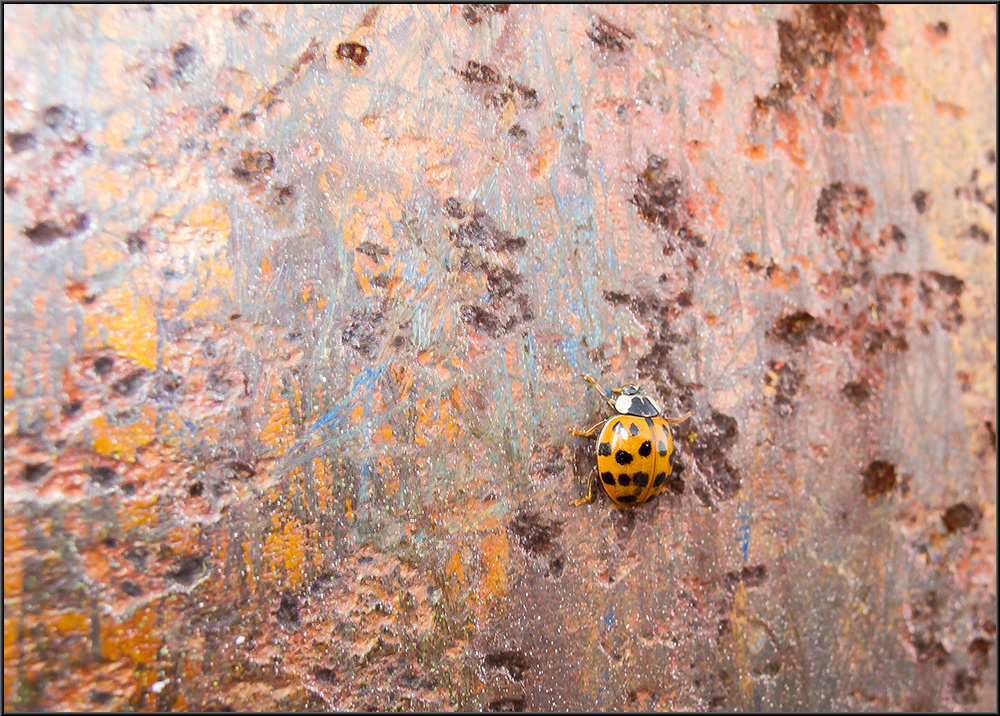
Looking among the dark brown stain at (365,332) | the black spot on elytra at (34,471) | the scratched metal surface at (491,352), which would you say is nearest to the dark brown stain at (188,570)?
the scratched metal surface at (491,352)

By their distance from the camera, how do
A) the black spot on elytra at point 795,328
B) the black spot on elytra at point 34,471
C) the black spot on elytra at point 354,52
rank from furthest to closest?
1. the black spot on elytra at point 795,328
2. the black spot on elytra at point 354,52
3. the black spot on elytra at point 34,471

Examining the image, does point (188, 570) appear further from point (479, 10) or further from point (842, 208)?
point (842, 208)

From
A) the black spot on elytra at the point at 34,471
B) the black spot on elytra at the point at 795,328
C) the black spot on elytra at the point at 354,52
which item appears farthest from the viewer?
the black spot on elytra at the point at 795,328

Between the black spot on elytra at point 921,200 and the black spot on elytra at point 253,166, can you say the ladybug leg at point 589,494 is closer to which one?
the black spot on elytra at point 253,166

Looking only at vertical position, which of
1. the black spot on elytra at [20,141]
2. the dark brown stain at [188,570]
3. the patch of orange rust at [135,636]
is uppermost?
the black spot on elytra at [20,141]

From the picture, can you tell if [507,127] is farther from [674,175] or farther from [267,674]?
[267,674]

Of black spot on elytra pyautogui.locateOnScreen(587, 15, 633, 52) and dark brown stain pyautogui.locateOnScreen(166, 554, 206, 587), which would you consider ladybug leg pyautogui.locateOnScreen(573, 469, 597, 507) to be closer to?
dark brown stain pyautogui.locateOnScreen(166, 554, 206, 587)
